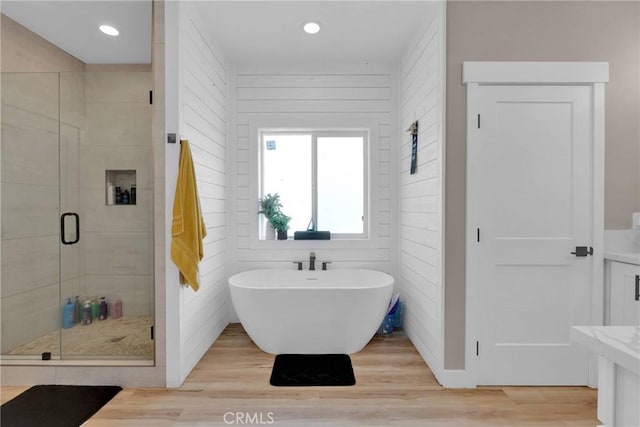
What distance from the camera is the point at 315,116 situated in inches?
136

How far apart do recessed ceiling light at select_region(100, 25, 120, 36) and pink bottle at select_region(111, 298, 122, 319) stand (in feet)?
7.29

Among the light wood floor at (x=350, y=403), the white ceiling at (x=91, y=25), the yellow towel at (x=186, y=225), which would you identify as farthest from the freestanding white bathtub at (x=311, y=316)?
the white ceiling at (x=91, y=25)

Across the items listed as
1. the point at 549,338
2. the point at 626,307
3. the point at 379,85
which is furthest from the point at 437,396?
the point at 379,85

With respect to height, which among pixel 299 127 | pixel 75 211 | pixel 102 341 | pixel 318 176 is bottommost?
pixel 102 341

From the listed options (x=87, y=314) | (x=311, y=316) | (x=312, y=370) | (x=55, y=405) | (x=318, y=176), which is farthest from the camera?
(x=318, y=176)

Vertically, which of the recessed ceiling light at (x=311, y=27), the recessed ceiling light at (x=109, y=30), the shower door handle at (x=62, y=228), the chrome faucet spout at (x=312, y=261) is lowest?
the chrome faucet spout at (x=312, y=261)

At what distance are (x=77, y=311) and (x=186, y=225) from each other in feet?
4.25

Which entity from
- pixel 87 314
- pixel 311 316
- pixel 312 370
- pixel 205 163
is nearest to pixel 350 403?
pixel 312 370

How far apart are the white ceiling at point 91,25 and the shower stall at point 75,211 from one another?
0.39 metres

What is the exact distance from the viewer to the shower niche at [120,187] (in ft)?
8.82

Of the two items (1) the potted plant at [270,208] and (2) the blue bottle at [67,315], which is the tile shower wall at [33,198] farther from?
(1) the potted plant at [270,208]

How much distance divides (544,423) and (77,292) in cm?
336

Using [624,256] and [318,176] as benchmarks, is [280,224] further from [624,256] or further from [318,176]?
[624,256]

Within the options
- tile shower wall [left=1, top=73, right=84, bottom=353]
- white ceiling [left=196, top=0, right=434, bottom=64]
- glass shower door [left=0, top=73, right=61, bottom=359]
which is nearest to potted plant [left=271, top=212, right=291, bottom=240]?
white ceiling [left=196, top=0, right=434, bottom=64]
